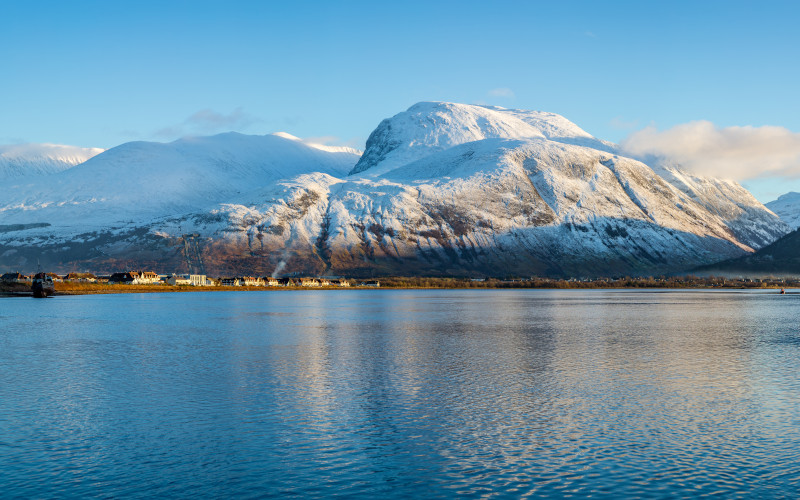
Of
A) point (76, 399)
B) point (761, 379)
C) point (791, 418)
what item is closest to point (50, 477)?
point (76, 399)

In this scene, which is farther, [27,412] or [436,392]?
[436,392]

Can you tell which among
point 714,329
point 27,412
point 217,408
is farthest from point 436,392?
point 714,329

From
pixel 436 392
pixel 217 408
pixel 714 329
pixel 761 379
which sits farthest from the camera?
pixel 714 329

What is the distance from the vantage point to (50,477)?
25.4 meters

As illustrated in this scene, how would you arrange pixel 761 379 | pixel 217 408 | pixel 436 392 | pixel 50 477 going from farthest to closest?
pixel 761 379, pixel 436 392, pixel 217 408, pixel 50 477

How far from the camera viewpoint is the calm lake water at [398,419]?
25.2 metres

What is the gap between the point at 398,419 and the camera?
35250 millimetres

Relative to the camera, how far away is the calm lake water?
2519 cm

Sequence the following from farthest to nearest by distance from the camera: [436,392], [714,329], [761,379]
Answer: [714,329] < [761,379] < [436,392]

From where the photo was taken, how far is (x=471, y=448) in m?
29.8

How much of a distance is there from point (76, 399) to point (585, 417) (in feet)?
93.0

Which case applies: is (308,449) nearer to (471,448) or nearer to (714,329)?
(471,448)

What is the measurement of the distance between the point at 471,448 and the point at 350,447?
16.9 feet

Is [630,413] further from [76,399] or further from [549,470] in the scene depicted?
[76,399]
